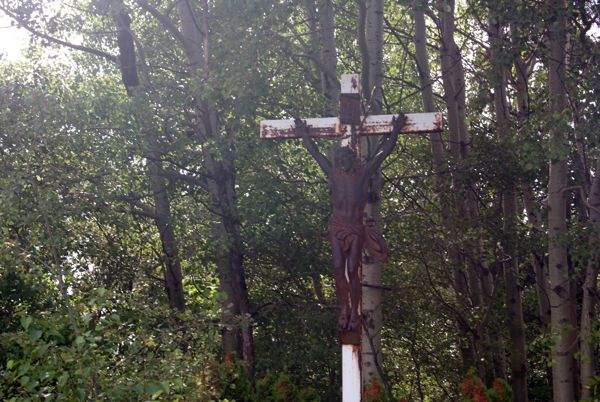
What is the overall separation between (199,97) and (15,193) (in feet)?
9.99

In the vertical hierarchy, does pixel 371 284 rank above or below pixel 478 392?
above

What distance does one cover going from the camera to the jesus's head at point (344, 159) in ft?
22.0

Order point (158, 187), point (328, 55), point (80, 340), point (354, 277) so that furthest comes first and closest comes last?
point (158, 187) < point (328, 55) < point (80, 340) < point (354, 277)

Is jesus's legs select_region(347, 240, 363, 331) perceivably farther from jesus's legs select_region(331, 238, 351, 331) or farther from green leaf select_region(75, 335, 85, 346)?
green leaf select_region(75, 335, 85, 346)

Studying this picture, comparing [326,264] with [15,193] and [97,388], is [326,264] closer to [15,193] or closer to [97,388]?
[15,193]

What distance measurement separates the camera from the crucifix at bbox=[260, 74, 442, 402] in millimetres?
6453

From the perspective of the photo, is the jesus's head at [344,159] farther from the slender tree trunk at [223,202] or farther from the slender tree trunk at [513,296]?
the slender tree trunk at [513,296]

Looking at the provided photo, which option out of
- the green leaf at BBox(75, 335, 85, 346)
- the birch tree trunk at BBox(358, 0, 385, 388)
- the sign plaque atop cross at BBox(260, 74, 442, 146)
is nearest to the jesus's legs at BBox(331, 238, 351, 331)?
the sign plaque atop cross at BBox(260, 74, 442, 146)

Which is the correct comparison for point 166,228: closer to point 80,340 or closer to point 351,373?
point 80,340

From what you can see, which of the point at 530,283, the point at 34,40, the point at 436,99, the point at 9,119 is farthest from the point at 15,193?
the point at 530,283

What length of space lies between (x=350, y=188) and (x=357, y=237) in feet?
1.23

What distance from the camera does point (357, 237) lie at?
256 inches

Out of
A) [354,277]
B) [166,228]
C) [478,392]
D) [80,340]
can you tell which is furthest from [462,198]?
[80,340]

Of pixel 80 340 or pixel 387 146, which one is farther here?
pixel 80 340
